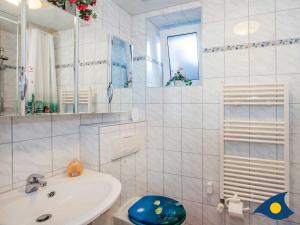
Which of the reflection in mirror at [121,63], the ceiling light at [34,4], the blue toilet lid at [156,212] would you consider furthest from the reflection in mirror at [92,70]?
the blue toilet lid at [156,212]

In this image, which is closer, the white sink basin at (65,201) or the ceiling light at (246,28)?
the white sink basin at (65,201)

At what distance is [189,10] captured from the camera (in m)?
2.05

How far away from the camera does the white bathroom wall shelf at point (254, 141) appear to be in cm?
159

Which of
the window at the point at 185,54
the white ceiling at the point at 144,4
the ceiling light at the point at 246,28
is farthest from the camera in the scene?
the window at the point at 185,54

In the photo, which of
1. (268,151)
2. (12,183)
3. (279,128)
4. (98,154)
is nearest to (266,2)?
(279,128)

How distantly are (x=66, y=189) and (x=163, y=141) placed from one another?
112cm

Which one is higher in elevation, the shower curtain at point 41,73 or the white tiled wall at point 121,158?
the shower curtain at point 41,73

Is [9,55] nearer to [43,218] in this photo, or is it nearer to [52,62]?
[52,62]

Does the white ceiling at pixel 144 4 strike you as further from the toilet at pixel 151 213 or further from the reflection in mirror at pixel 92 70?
the toilet at pixel 151 213

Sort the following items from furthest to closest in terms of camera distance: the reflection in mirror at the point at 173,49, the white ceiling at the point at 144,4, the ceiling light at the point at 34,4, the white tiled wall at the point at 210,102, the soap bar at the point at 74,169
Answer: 1. the reflection in mirror at the point at 173,49
2. the white ceiling at the point at 144,4
3. the white tiled wall at the point at 210,102
4. the soap bar at the point at 74,169
5. the ceiling light at the point at 34,4

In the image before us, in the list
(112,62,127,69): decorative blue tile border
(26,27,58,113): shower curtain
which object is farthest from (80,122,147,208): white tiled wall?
(112,62,127,69): decorative blue tile border

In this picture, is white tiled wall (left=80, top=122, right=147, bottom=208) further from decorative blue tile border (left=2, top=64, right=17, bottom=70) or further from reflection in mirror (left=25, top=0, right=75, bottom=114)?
decorative blue tile border (left=2, top=64, right=17, bottom=70)

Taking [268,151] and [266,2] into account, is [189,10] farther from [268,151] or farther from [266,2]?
[268,151]

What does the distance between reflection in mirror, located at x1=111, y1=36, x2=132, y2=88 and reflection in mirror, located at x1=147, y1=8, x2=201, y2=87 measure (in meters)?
0.23
